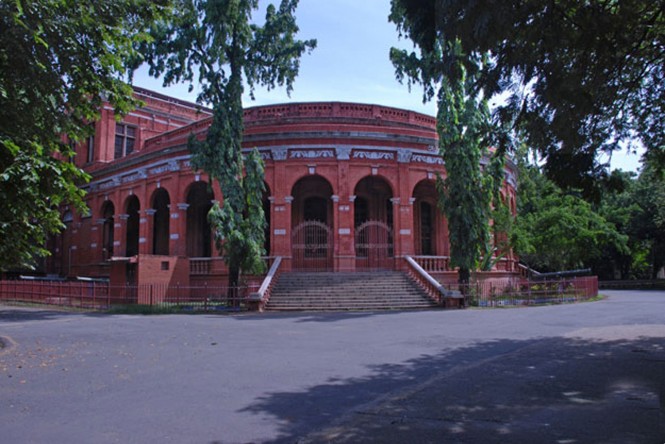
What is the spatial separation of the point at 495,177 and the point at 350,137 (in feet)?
22.6

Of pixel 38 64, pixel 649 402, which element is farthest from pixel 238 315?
pixel 649 402

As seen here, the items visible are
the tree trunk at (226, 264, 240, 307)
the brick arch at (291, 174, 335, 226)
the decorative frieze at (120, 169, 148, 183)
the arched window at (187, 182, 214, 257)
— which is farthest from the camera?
the decorative frieze at (120, 169, 148, 183)

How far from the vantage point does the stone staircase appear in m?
18.9

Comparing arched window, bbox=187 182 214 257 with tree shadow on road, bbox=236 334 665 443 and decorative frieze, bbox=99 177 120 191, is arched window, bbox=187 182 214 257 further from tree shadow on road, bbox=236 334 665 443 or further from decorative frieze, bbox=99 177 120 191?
tree shadow on road, bbox=236 334 665 443

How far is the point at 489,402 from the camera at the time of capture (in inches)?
220

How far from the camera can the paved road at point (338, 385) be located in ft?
15.3

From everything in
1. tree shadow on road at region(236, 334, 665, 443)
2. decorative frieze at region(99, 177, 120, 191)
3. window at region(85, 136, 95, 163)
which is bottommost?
tree shadow on road at region(236, 334, 665, 443)

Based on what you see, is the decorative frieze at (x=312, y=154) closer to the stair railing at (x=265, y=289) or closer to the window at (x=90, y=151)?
the stair railing at (x=265, y=289)

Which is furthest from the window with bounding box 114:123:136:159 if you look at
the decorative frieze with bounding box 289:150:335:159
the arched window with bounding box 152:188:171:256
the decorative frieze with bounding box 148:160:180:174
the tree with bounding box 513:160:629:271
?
the tree with bounding box 513:160:629:271

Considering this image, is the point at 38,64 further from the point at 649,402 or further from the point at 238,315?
the point at 238,315

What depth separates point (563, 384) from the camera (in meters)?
→ 6.38

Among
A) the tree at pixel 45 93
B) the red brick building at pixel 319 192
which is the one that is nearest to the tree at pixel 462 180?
the red brick building at pixel 319 192

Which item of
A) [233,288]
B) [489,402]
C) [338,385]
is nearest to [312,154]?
[233,288]

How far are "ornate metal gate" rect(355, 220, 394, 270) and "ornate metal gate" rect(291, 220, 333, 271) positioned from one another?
143 centimetres
